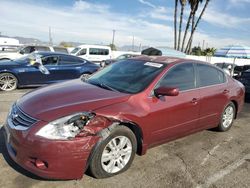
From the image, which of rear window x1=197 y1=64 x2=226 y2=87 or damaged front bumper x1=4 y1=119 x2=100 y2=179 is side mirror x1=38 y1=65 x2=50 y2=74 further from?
damaged front bumper x1=4 y1=119 x2=100 y2=179

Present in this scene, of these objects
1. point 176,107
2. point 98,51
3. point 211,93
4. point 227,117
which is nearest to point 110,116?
point 176,107

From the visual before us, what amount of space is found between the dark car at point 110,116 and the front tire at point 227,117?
16.7 inches

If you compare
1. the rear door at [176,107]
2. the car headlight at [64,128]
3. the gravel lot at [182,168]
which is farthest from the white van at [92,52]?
the car headlight at [64,128]

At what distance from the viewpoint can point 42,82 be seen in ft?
31.5

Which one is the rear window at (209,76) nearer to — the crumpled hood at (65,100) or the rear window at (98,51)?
the crumpled hood at (65,100)

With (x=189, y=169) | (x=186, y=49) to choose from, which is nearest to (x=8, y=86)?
(x=189, y=169)

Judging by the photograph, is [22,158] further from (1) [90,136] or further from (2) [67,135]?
(1) [90,136]

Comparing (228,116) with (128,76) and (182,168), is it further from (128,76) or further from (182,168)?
(128,76)

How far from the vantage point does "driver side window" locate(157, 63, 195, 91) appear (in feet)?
14.3

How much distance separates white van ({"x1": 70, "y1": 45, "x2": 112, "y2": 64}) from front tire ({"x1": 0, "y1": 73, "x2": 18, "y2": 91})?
11459mm

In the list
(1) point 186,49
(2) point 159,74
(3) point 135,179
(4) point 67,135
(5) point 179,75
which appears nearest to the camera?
(4) point 67,135

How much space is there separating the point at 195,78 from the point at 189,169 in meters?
1.61

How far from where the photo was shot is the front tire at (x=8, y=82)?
29.7ft

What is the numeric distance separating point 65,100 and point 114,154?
909mm
